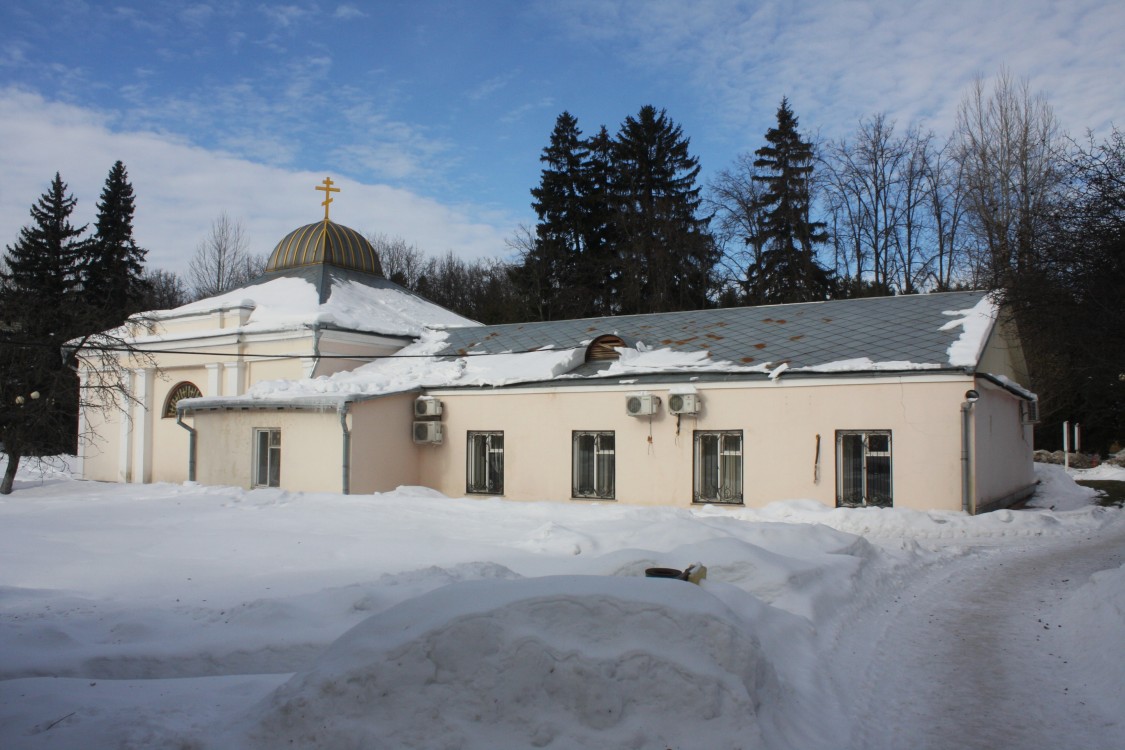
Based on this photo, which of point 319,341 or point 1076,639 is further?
point 319,341

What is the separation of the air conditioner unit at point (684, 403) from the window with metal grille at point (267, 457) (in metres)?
9.16

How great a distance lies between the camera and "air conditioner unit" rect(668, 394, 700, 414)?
1650 cm

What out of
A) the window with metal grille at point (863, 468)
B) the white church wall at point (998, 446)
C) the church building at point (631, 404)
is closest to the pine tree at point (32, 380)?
the church building at point (631, 404)

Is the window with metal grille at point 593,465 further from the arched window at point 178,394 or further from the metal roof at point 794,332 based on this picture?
the arched window at point 178,394

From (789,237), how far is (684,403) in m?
23.1

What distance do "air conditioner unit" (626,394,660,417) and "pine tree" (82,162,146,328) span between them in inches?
1363

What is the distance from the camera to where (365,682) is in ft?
14.6

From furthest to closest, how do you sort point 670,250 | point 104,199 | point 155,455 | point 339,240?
point 104,199
point 670,250
point 339,240
point 155,455

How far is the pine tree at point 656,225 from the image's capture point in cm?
3819

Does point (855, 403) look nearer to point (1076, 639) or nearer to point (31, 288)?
point (1076, 639)

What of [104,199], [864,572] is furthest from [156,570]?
[104,199]

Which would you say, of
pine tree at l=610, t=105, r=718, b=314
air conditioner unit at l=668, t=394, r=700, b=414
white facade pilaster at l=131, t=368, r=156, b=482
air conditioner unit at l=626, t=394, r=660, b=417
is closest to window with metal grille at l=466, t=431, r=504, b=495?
air conditioner unit at l=626, t=394, r=660, b=417

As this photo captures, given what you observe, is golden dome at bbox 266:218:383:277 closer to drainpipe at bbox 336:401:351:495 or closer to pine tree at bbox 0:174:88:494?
pine tree at bbox 0:174:88:494

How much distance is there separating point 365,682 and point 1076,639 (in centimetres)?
623
